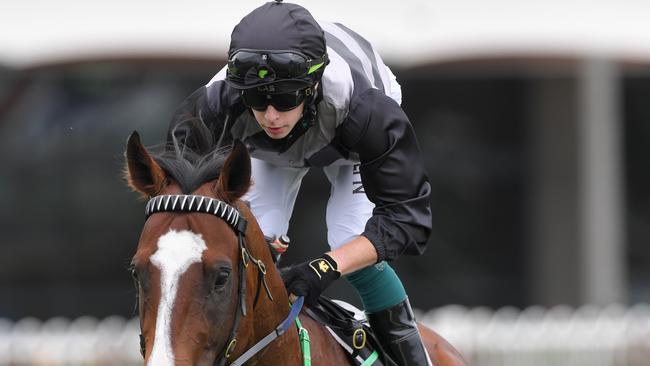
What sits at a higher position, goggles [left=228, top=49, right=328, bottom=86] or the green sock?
goggles [left=228, top=49, right=328, bottom=86]

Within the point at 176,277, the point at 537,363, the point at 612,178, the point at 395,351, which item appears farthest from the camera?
A: the point at 612,178

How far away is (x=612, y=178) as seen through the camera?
16.6 meters

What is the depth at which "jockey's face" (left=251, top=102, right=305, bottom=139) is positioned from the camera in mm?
4348

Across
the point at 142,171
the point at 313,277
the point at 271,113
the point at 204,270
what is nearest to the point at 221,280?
the point at 204,270

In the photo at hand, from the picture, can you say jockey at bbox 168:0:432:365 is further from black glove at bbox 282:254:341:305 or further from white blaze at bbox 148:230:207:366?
white blaze at bbox 148:230:207:366

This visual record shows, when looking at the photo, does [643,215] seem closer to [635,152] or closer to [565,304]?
[635,152]

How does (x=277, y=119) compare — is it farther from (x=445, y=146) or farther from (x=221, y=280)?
(x=445, y=146)

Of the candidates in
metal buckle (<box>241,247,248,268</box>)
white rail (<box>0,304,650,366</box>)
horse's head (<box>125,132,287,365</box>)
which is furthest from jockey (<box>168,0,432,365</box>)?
white rail (<box>0,304,650,366</box>)

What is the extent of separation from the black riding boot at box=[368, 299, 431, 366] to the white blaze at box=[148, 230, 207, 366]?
1.37 metres

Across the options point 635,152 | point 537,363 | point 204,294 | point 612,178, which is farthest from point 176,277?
point 635,152

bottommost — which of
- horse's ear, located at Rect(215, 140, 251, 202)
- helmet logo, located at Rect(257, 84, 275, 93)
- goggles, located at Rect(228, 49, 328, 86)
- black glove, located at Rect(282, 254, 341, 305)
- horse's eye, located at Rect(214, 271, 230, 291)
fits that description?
black glove, located at Rect(282, 254, 341, 305)

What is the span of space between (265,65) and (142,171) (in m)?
0.56

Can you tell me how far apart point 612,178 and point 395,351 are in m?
12.1

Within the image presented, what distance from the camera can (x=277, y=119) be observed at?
4.36m
